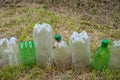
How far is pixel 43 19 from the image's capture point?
3453 mm

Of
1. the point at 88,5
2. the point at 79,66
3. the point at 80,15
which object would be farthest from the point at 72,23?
the point at 79,66

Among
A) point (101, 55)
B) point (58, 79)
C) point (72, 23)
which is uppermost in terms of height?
point (72, 23)

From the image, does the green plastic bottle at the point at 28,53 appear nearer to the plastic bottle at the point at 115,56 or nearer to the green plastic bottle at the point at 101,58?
the green plastic bottle at the point at 101,58

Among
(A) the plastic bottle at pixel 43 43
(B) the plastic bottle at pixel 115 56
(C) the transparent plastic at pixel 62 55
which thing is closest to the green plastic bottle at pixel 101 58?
(B) the plastic bottle at pixel 115 56

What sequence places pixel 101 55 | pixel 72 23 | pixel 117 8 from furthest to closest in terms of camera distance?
pixel 117 8, pixel 72 23, pixel 101 55


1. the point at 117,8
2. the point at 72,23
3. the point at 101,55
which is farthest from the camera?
the point at 117,8

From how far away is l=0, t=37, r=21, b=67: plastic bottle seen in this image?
2432 mm

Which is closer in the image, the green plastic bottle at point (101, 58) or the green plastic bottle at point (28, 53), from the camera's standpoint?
the green plastic bottle at point (101, 58)

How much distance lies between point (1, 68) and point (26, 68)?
0.74 feet

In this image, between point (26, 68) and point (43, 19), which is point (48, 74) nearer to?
point (26, 68)

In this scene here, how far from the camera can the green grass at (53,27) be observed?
246 centimetres

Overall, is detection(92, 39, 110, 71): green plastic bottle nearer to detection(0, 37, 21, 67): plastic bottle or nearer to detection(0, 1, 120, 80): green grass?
detection(0, 1, 120, 80): green grass

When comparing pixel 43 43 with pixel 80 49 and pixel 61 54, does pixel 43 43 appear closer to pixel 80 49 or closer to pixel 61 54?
pixel 61 54

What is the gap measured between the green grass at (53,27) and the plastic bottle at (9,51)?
0.07 m
